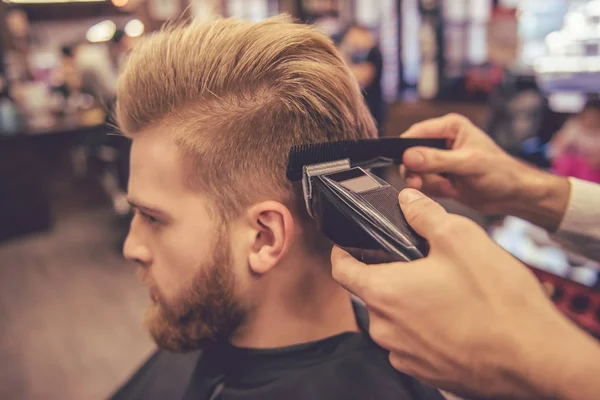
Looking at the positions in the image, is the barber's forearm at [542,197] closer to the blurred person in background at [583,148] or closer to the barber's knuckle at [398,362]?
the barber's knuckle at [398,362]

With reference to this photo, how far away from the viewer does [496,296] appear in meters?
0.54

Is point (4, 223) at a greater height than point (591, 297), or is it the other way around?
point (591, 297)

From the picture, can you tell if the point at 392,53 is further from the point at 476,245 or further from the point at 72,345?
the point at 476,245

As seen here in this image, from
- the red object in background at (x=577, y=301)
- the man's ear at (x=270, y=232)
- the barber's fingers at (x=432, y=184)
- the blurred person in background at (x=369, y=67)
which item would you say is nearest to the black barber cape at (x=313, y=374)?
the man's ear at (x=270, y=232)

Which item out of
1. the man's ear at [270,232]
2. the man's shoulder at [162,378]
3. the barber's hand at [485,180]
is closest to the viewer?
the man's ear at [270,232]

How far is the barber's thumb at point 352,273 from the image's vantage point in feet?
2.06

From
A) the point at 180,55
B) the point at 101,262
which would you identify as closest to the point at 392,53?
the point at 101,262

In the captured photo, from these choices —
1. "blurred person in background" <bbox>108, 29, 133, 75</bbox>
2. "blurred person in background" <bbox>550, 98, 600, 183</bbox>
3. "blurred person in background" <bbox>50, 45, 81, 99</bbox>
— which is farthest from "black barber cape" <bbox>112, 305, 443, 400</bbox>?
"blurred person in background" <bbox>50, 45, 81, 99</bbox>

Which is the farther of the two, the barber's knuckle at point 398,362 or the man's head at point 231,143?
the man's head at point 231,143

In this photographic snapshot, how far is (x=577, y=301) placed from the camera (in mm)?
1482

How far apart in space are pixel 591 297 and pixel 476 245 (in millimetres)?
1165

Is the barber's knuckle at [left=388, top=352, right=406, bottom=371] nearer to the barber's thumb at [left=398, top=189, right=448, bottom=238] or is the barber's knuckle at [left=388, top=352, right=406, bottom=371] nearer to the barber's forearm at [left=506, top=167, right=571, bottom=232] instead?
the barber's thumb at [left=398, top=189, right=448, bottom=238]

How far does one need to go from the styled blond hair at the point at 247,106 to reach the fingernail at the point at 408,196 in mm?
323

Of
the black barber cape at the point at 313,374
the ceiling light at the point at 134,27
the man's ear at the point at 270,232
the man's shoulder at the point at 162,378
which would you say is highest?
the ceiling light at the point at 134,27
